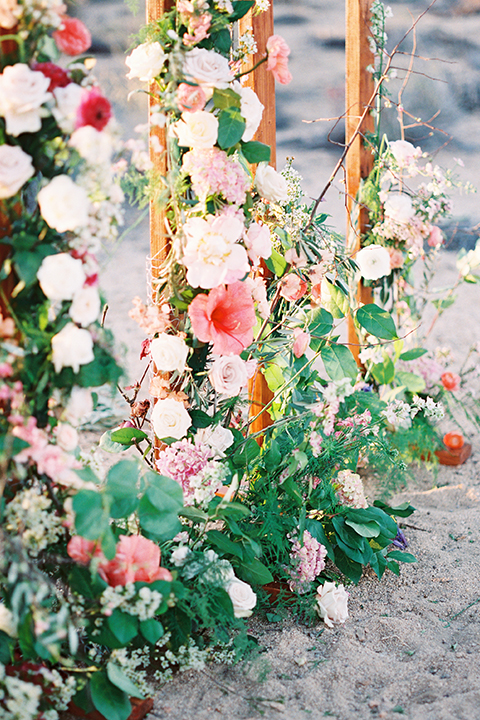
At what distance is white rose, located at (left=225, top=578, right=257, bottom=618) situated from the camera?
1.18 metres

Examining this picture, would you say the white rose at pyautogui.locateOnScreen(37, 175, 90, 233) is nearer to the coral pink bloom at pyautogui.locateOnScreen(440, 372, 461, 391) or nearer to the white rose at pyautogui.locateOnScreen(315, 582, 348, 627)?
the white rose at pyautogui.locateOnScreen(315, 582, 348, 627)

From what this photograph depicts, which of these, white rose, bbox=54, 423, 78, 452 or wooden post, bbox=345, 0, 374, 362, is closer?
white rose, bbox=54, 423, 78, 452

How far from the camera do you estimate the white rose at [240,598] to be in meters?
1.18

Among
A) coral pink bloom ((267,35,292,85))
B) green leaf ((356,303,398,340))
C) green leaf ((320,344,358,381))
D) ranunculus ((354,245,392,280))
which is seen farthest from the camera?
ranunculus ((354,245,392,280))

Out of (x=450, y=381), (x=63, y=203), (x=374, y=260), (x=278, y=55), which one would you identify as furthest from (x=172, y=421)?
(x=450, y=381)

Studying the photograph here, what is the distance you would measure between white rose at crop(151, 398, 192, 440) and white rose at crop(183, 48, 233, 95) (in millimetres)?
664

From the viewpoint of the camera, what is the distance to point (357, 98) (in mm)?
2209

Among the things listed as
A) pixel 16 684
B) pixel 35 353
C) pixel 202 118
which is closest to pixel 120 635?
pixel 16 684

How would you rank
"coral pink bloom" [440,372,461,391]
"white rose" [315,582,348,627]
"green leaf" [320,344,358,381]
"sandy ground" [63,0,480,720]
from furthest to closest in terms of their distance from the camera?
"coral pink bloom" [440,372,461,391]
"green leaf" [320,344,358,381]
"white rose" [315,582,348,627]
"sandy ground" [63,0,480,720]

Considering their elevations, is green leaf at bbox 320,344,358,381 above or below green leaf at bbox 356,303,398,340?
below

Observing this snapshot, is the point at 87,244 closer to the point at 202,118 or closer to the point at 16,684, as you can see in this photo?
the point at 202,118

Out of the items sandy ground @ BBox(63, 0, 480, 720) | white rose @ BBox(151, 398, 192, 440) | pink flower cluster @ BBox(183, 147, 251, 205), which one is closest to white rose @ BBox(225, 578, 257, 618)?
sandy ground @ BBox(63, 0, 480, 720)

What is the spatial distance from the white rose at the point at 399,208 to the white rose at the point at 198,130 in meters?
1.16

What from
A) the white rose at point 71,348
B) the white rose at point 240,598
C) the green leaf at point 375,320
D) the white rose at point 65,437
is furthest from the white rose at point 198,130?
the white rose at point 240,598
